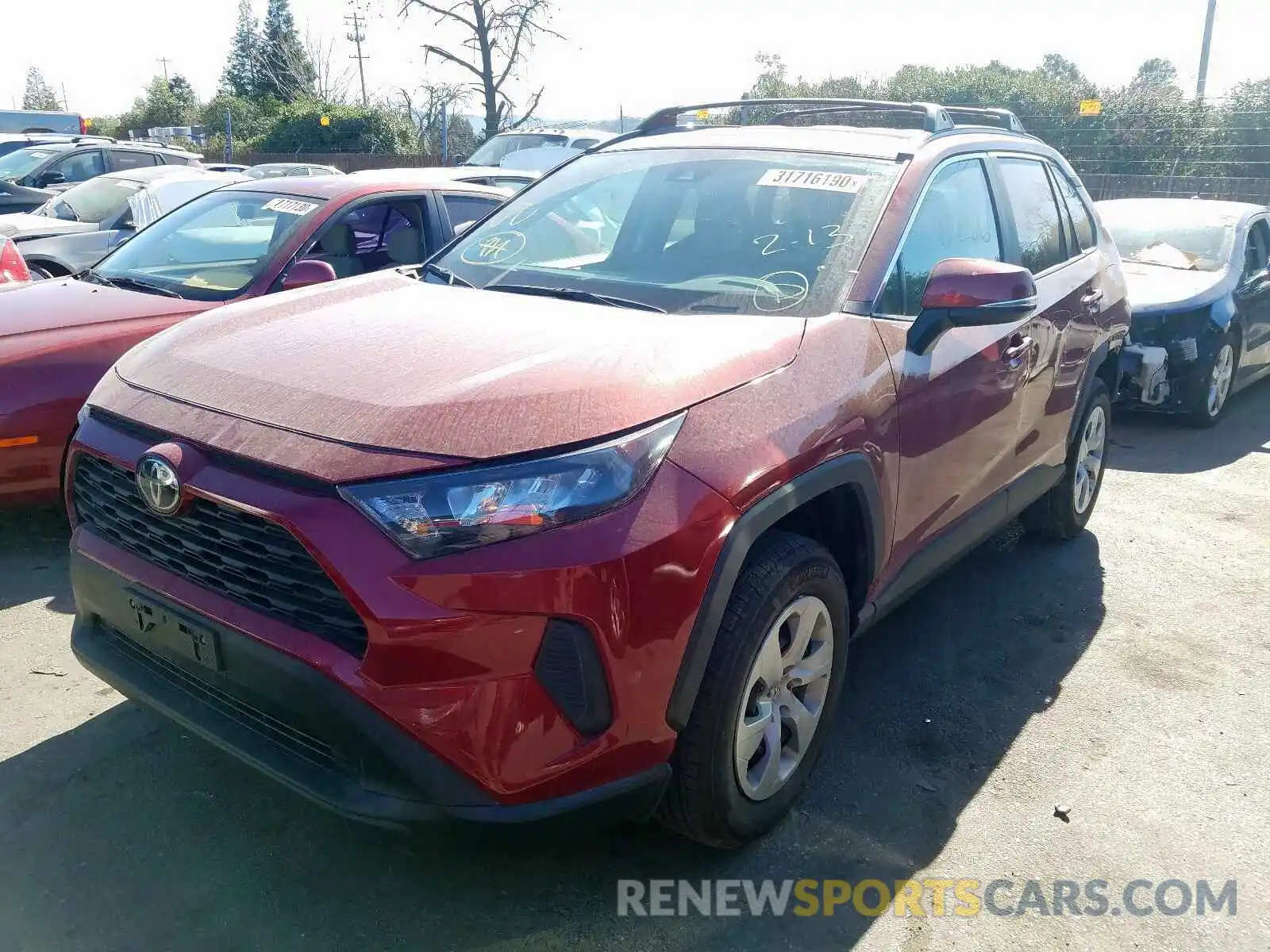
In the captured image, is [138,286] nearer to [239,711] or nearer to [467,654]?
[239,711]

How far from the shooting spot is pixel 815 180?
3.27 meters

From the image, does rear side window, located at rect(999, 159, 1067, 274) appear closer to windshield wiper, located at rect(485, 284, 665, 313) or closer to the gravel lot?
the gravel lot

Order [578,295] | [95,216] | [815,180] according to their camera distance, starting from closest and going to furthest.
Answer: [578,295], [815,180], [95,216]

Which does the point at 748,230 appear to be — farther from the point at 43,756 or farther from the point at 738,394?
the point at 43,756

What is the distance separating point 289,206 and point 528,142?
13.6 m

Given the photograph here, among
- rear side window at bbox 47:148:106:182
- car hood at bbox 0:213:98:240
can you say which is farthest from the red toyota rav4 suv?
rear side window at bbox 47:148:106:182

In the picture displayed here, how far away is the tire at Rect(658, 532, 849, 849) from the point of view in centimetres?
236

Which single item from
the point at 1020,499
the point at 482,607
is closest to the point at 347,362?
the point at 482,607

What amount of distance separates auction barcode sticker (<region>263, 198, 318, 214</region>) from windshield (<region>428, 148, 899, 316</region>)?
175 cm

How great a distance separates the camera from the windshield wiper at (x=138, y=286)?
491 cm

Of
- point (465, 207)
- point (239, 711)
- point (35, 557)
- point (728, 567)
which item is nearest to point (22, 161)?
point (465, 207)

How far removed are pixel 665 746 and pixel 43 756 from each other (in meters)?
1.91

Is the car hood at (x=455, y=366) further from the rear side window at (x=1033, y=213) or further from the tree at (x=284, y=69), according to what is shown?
the tree at (x=284, y=69)

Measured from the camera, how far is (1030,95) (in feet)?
68.3
